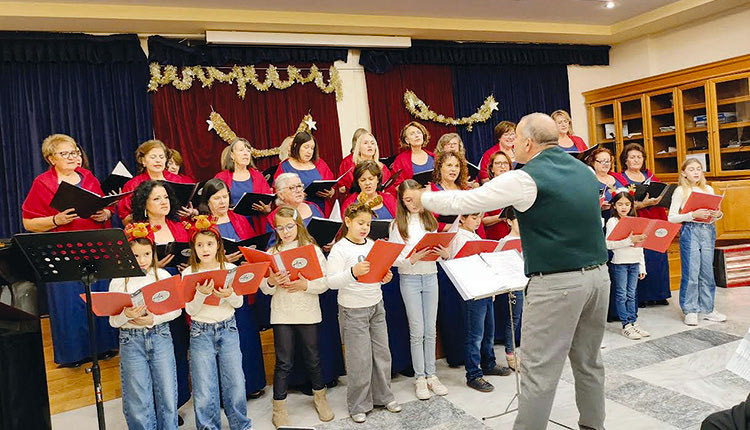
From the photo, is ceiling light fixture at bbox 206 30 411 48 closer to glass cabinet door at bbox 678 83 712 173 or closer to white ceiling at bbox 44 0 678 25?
white ceiling at bbox 44 0 678 25

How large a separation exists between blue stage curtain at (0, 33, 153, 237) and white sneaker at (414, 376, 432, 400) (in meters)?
3.58

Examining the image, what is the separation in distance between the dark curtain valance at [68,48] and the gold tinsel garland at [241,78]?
0.23m

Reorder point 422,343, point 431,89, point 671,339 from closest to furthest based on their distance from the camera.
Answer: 1. point 422,343
2. point 671,339
3. point 431,89

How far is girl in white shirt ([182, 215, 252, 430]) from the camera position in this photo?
2727 mm

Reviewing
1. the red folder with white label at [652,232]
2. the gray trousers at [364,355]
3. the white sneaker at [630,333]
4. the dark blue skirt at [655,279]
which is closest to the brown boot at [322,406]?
the gray trousers at [364,355]

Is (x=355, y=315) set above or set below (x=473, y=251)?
below

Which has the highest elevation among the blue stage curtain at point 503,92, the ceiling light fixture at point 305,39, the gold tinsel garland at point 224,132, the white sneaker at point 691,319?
the ceiling light fixture at point 305,39

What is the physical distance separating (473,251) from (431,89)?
13.1ft

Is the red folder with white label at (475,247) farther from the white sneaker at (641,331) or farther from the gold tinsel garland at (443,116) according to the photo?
the gold tinsel garland at (443,116)

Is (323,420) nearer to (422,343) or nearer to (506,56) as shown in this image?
(422,343)

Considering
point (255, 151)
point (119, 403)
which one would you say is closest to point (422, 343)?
point (119, 403)

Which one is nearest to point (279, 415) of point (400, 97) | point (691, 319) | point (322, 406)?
point (322, 406)

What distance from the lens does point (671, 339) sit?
395 cm

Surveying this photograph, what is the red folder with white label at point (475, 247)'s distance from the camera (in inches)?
119
